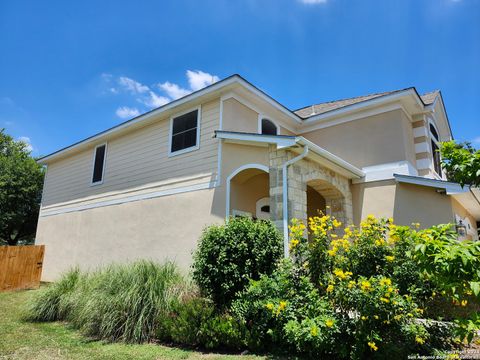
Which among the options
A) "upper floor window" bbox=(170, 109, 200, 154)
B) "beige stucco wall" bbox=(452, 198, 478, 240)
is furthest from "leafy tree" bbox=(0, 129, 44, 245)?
"beige stucco wall" bbox=(452, 198, 478, 240)

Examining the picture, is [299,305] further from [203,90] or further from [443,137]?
[443,137]

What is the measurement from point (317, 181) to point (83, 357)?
20.3ft

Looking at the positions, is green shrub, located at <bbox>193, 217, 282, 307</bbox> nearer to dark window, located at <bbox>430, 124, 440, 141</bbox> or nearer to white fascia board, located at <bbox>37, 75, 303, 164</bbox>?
white fascia board, located at <bbox>37, 75, 303, 164</bbox>

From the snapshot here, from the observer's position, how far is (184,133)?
32.8 ft

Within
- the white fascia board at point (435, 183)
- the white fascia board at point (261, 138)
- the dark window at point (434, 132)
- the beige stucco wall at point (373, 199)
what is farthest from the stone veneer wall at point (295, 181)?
the dark window at point (434, 132)

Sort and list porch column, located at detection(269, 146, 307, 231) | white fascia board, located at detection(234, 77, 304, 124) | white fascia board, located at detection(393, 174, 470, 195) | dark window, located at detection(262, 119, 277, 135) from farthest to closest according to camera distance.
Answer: dark window, located at detection(262, 119, 277, 135)
white fascia board, located at detection(234, 77, 304, 124)
white fascia board, located at detection(393, 174, 470, 195)
porch column, located at detection(269, 146, 307, 231)

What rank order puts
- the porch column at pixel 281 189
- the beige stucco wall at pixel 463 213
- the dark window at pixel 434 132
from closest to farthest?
the porch column at pixel 281 189, the beige stucco wall at pixel 463 213, the dark window at pixel 434 132

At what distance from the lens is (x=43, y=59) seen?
35.7 feet

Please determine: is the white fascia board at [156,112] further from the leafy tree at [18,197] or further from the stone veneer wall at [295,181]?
the leafy tree at [18,197]

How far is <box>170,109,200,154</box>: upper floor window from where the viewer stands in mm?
9648

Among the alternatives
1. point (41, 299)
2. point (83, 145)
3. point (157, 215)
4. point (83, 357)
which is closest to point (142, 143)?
point (157, 215)

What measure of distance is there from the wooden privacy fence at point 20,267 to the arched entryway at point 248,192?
9078mm

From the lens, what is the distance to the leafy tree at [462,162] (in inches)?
123

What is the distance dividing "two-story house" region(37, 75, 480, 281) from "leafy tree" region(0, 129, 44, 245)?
13525mm
